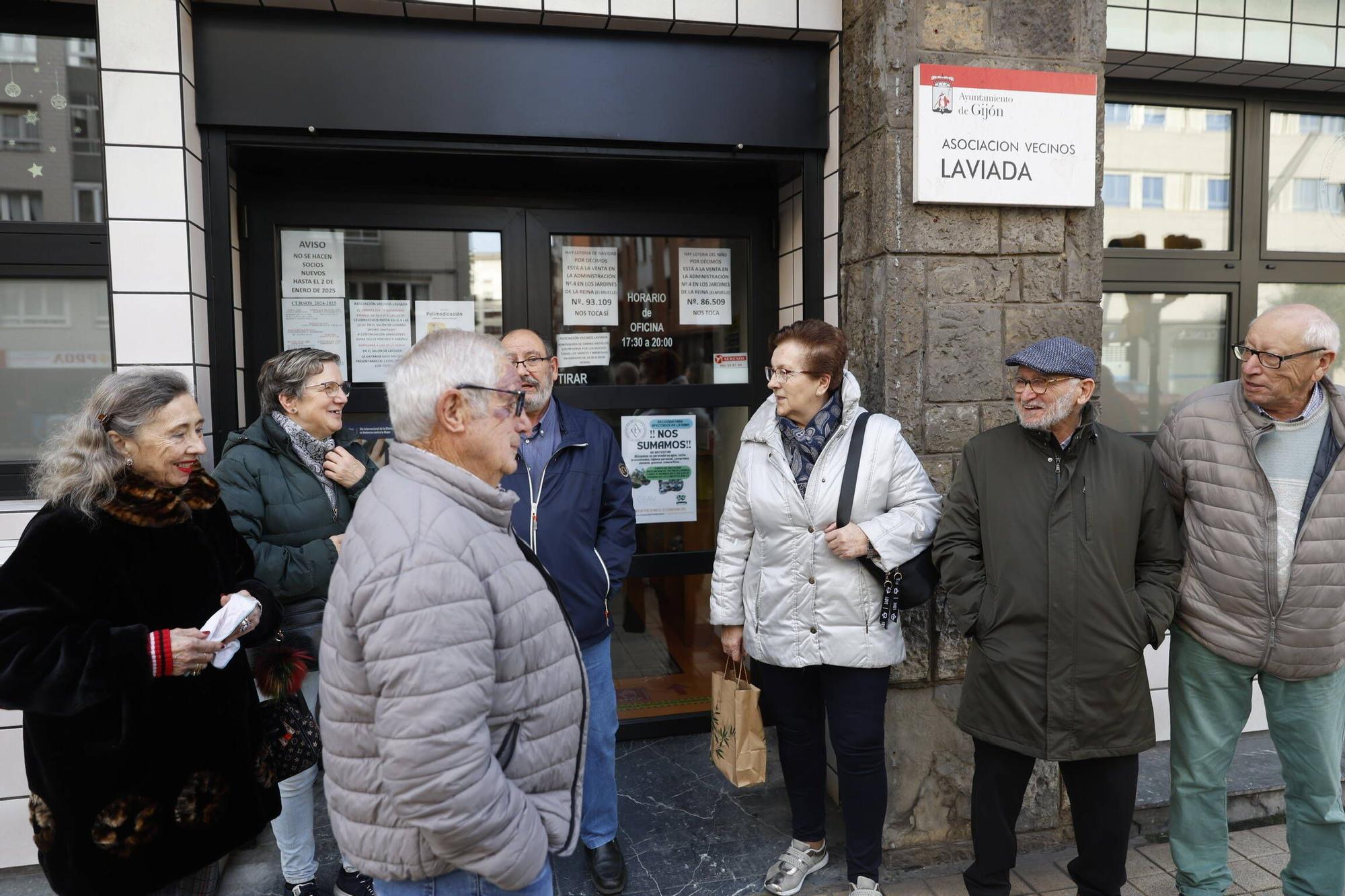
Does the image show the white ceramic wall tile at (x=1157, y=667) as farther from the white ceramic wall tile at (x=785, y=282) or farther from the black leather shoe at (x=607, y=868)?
the black leather shoe at (x=607, y=868)

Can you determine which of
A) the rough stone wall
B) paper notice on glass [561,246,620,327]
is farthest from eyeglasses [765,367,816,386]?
paper notice on glass [561,246,620,327]

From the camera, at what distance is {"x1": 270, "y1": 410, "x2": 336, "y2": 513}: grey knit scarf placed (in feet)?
8.39

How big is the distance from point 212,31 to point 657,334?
202cm

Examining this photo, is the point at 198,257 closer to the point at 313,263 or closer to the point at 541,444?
the point at 313,263

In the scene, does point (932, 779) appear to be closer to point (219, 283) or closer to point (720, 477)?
point (720, 477)

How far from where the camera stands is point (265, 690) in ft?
7.80

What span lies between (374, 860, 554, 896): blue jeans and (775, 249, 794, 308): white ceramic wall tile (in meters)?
2.68

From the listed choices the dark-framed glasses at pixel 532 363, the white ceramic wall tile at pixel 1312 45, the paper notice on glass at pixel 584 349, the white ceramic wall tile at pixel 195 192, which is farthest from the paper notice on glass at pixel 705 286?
the white ceramic wall tile at pixel 1312 45

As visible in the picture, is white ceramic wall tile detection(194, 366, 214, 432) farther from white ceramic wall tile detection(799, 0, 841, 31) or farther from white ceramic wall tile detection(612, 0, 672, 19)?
white ceramic wall tile detection(799, 0, 841, 31)

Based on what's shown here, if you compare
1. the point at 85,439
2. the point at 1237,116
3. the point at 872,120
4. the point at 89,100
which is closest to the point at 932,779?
the point at 872,120

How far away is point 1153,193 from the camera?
3.96 m

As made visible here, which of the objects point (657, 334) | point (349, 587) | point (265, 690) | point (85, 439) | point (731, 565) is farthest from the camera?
point (657, 334)

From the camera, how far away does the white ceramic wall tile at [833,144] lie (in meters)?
3.23

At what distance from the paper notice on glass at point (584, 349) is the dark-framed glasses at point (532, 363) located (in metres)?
0.90
